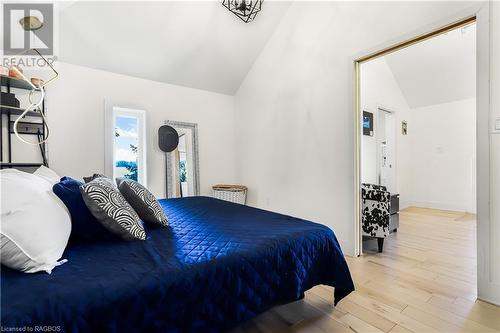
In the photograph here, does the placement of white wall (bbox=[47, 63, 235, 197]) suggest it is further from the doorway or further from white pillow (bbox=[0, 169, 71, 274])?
the doorway

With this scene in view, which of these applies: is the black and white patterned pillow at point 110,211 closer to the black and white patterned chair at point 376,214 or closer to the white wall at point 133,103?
the white wall at point 133,103

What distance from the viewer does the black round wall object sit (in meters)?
3.53

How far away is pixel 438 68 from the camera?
4.48m

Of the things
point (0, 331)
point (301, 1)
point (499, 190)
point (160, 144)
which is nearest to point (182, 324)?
point (0, 331)

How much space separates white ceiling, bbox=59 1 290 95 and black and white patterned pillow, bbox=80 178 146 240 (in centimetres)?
231

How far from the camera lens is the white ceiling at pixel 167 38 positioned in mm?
2662

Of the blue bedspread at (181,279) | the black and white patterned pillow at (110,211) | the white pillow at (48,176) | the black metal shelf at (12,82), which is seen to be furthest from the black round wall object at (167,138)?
the black and white patterned pillow at (110,211)

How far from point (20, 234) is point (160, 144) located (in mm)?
2748

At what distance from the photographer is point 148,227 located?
159 cm

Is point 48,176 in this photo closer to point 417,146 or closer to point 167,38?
point 167,38

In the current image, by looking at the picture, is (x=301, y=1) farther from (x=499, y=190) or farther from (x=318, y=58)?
(x=499, y=190)

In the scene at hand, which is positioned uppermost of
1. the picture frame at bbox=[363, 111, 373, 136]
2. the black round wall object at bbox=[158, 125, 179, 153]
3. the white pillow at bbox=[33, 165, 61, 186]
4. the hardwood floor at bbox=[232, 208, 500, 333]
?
the picture frame at bbox=[363, 111, 373, 136]

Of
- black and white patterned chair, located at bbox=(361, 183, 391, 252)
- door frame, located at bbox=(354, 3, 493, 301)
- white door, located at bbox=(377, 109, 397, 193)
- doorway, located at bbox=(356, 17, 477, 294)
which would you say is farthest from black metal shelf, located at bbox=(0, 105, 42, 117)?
white door, located at bbox=(377, 109, 397, 193)

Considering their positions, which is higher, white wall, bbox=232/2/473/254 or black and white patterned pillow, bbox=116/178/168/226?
white wall, bbox=232/2/473/254
